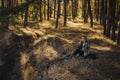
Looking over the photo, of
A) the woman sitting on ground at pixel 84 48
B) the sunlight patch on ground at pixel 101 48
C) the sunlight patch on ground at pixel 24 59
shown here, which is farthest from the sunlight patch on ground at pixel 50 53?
the sunlight patch on ground at pixel 101 48

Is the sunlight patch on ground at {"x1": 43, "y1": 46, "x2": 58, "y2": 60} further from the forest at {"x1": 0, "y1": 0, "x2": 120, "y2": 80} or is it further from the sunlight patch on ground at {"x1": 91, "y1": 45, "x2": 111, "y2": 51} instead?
the sunlight patch on ground at {"x1": 91, "y1": 45, "x2": 111, "y2": 51}

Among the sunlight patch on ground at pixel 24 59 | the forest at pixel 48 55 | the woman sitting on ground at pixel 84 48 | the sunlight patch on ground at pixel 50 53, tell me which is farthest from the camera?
the sunlight patch on ground at pixel 24 59

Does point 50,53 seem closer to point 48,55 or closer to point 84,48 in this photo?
point 48,55

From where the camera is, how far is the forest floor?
1742 cm

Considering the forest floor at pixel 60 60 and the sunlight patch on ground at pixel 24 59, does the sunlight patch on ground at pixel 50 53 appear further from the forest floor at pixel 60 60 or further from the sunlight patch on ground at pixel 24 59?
the sunlight patch on ground at pixel 24 59

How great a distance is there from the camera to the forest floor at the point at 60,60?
17.4 metres

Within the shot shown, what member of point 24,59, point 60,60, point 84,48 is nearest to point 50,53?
point 60,60

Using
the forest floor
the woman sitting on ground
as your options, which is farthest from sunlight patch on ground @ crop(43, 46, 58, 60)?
the woman sitting on ground

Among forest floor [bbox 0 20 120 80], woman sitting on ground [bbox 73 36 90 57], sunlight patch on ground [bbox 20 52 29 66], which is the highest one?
woman sitting on ground [bbox 73 36 90 57]

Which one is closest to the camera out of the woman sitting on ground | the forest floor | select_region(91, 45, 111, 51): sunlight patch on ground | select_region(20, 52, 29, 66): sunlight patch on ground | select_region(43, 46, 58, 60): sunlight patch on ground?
the forest floor

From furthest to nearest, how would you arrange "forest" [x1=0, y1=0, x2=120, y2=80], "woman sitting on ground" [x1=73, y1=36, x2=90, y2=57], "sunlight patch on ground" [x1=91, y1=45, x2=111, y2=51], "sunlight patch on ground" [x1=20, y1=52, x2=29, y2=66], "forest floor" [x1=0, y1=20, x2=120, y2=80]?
"sunlight patch on ground" [x1=20, y1=52, x2=29, y2=66] → "sunlight patch on ground" [x1=91, y1=45, x2=111, y2=51] → "woman sitting on ground" [x1=73, y1=36, x2=90, y2=57] → "forest" [x1=0, y1=0, x2=120, y2=80] → "forest floor" [x1=0, y1=20, x2=120, y2=80]

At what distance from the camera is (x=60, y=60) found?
2031cm

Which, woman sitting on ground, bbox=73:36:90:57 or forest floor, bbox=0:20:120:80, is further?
woman sitting on ground, bbox=73:36:90:57

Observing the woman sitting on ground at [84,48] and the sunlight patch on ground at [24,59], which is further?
the sunlight patch on ground at [24,59]
